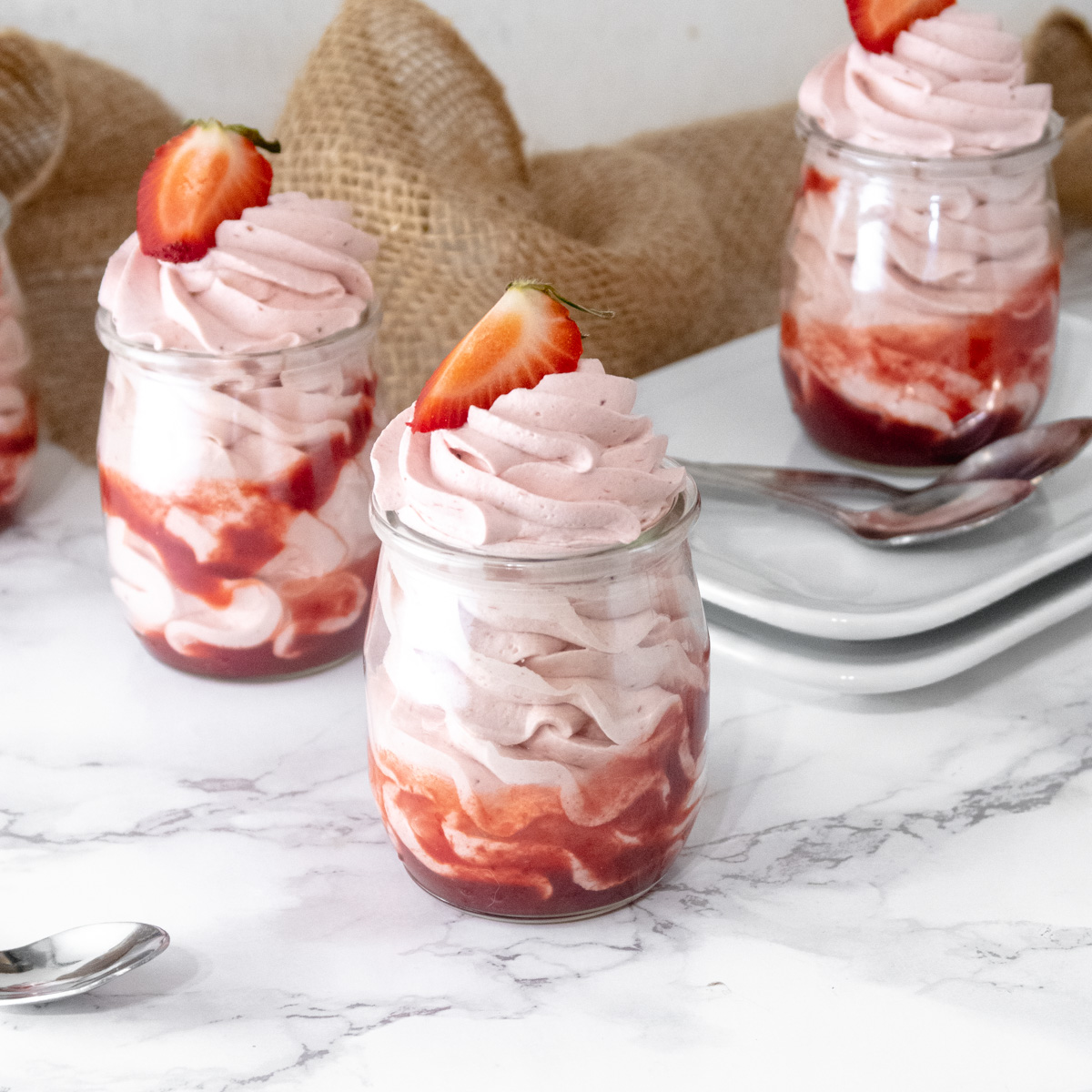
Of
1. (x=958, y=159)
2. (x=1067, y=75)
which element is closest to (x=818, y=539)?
(x=958, y=159)

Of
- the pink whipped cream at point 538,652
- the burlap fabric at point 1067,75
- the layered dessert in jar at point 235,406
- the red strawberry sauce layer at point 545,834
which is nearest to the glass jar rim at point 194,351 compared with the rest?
the layered dessert in jar at point 235,406

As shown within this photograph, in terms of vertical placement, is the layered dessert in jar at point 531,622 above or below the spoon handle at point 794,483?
above

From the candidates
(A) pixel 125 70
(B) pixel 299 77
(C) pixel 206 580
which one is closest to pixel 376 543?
(C) pixel 206 580

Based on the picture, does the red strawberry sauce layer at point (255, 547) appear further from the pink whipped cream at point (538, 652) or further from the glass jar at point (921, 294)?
→ the glass jar at point (921, 294)

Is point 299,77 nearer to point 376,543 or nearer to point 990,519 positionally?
point 376,543

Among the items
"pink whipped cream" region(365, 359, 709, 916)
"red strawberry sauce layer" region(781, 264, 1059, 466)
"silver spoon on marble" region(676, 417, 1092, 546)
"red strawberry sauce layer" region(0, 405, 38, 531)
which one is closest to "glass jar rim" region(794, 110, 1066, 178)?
"red strawberry sauce layer" region(781, 264, 1059, 466)

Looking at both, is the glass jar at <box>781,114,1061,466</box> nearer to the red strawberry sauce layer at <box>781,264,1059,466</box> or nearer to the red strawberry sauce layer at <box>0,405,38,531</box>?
the red strawberry sauce layer at <box>781,264,1059,466</box>
